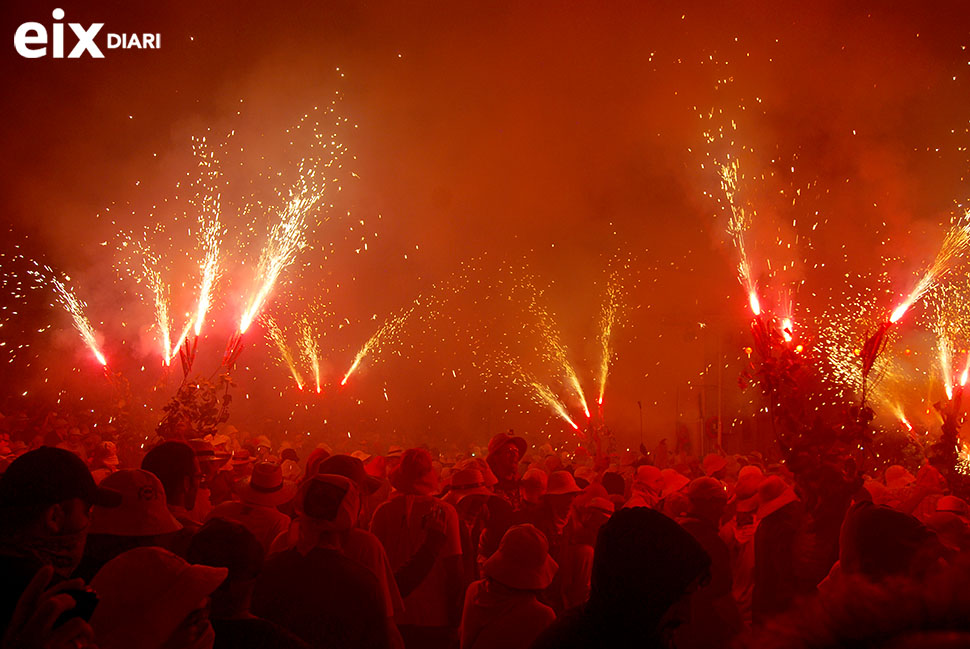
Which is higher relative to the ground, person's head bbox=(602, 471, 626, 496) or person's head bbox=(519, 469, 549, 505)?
person's head bbox=(519, 469, 549, 505)

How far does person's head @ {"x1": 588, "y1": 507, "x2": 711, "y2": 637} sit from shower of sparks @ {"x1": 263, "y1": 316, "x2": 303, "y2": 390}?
31.8 metres

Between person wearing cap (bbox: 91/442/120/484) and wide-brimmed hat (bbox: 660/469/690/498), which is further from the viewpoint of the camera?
person wearing cap (bbox: 91/442/120/484)

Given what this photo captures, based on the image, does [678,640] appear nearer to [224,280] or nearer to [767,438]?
[767,438]

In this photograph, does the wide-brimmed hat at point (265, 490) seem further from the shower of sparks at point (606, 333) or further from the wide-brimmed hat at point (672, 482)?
the shower of sparks at point (606, 333)

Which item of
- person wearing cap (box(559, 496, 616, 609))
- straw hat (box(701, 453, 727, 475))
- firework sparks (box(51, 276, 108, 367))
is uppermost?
firework sparks (box(51, 276, 108, 367))

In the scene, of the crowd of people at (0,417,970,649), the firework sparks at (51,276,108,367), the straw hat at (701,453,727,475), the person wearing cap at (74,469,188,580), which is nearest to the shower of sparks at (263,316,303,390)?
the firework sparks at (51,276,108,367)

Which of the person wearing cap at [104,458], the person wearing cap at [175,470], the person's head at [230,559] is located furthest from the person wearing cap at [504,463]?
the person wearing cap at [104,458]

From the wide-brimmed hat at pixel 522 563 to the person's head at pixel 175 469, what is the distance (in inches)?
61.4

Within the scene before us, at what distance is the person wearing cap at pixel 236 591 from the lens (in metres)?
2.39

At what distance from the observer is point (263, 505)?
165 inches

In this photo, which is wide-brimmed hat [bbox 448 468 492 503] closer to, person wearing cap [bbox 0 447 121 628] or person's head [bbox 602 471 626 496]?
person's head [bbox 602 471 626 496]

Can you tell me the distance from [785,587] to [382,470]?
12.2 ft

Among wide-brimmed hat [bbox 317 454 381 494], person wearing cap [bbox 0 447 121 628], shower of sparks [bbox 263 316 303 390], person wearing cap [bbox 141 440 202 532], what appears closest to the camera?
person wearing cap [bbox 0 447 121 628]

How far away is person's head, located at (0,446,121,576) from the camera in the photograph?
7.24 ft
